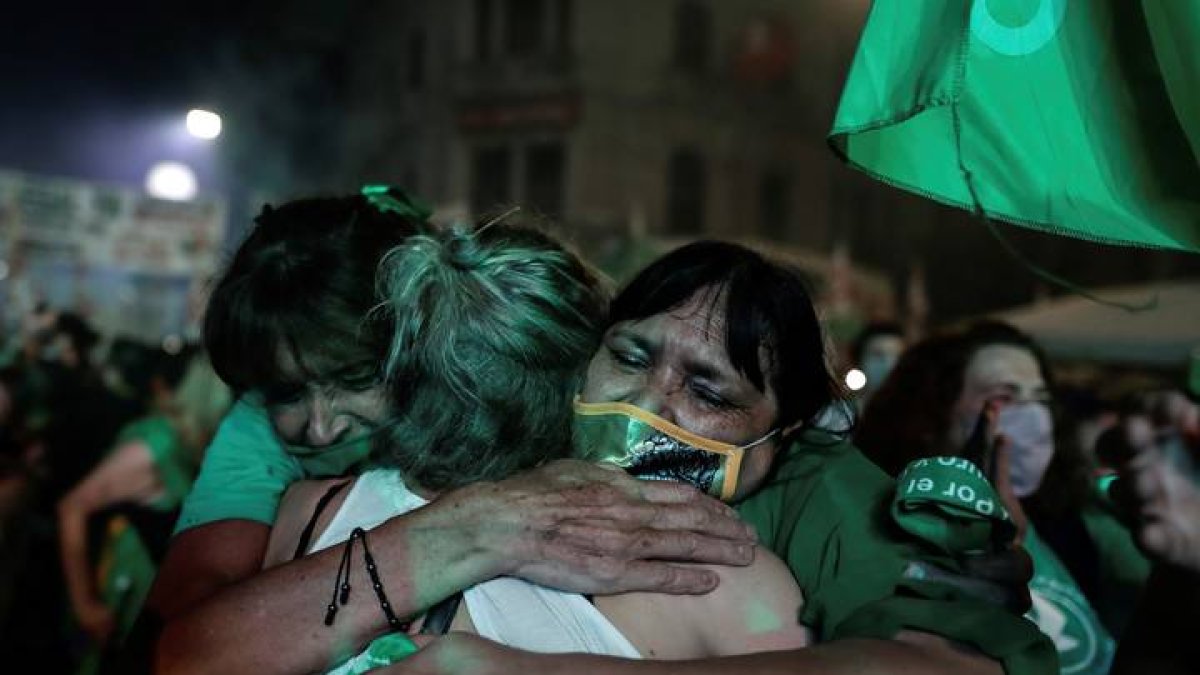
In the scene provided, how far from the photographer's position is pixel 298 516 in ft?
6.60

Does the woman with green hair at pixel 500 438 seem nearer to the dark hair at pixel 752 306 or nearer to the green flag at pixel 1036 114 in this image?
the dark hair at pixel 752 306

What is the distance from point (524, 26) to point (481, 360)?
22352 mm

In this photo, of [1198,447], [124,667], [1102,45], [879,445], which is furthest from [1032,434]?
[124,667]

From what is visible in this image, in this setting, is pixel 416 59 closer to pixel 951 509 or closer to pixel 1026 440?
pixel 1026 440

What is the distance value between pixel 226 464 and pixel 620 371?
109 centimetres

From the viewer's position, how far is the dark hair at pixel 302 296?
2408 millimetres

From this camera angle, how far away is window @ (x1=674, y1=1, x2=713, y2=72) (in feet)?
77.1

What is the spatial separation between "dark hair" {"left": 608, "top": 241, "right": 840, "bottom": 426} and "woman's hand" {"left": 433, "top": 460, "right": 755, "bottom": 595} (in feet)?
0.98

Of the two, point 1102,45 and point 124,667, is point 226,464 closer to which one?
point 124,667

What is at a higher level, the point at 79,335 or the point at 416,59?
the point at 416,59

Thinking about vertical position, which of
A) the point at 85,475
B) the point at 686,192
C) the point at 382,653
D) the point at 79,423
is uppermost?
the point at 686,192

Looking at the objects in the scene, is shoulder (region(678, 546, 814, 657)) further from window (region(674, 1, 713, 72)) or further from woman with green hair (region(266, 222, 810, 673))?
window (region(674, 1, 713, 72))

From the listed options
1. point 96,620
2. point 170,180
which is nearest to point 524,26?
point 170,180

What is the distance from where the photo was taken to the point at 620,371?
1986 mm
